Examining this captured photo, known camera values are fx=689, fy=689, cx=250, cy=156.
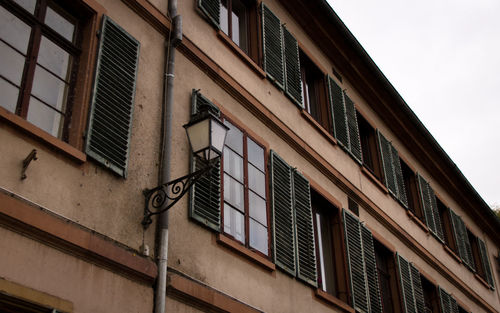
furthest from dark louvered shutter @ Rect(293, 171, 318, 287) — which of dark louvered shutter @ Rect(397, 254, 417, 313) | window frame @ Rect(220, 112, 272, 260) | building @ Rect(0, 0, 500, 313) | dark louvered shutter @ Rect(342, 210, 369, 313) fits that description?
dark louvered shutter @ Rect(397, 254, 417, 313)

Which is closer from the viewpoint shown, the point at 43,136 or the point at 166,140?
the point at 43,136

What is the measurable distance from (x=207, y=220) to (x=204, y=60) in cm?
231

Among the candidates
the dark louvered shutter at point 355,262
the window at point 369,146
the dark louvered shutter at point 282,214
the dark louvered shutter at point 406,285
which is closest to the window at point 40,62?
the dark louvered shutter at point 282,214

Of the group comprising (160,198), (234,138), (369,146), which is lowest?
(160,198)

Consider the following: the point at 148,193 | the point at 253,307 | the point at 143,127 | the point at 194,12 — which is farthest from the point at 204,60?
the point at 253,307

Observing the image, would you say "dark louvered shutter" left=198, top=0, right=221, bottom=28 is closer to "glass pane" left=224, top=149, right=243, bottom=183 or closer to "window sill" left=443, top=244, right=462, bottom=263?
"glass pane" left=224, top=149, right=243, bottom=183

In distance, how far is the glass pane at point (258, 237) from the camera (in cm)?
891

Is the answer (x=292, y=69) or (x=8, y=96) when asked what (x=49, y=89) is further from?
(x=292, y=69)

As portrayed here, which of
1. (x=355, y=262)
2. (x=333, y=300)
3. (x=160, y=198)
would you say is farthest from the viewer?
(x=355, y=262)

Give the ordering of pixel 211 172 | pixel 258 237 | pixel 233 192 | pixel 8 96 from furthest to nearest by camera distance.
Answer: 1. pixel 258 237
2. pixel 233 192
3. pixel 211 172
4. pixel 8 96

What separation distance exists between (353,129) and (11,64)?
27.5 feet

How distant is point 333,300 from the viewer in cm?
1027

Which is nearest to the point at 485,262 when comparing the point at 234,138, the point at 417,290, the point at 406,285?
the point at 417,290

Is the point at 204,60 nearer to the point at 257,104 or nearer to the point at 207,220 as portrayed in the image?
the point at 257,104
